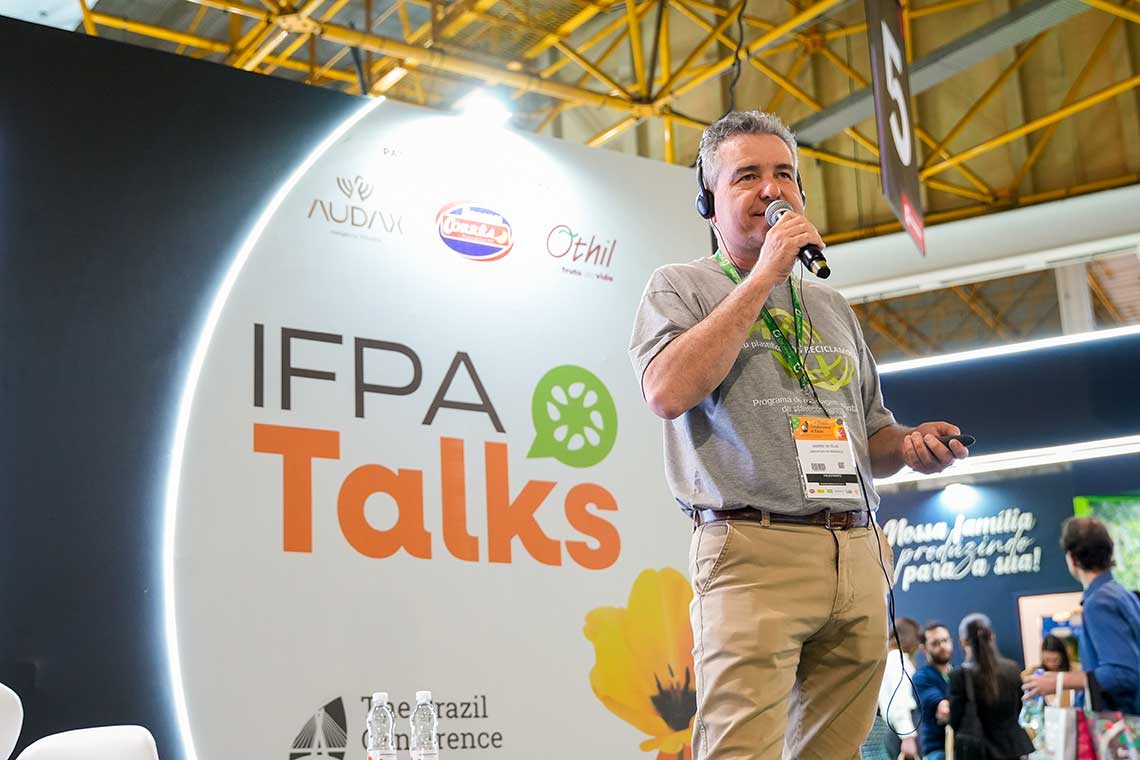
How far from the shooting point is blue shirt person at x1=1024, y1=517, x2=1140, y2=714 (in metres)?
4.24

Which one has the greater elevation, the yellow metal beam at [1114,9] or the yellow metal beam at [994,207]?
the yellow metal beam at [1114,9]

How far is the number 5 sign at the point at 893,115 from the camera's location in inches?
158

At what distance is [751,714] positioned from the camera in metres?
1.71

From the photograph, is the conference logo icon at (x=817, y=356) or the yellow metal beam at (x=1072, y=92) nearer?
the conference logo icon at (x=817, y=356)

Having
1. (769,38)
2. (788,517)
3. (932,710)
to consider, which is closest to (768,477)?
(788,517)

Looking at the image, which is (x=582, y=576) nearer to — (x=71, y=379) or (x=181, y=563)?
(x=181, y=563)

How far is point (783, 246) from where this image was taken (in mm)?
1790

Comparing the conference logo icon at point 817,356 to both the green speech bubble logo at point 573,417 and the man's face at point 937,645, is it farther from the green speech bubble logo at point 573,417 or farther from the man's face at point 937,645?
the man's face at point 937,645

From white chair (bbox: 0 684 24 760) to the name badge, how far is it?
144 cm

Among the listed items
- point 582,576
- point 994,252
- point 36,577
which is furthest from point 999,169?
point 36,577

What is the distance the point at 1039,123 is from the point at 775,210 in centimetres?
803

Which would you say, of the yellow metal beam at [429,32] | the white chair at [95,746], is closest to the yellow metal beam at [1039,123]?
the yellow metal beam at [429,32]

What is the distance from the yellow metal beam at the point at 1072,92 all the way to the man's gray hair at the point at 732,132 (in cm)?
807

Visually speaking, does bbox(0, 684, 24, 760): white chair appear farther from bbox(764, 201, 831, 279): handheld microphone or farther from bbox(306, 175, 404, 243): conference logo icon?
bbox(306, 175, 404, 243): conference logo icon
